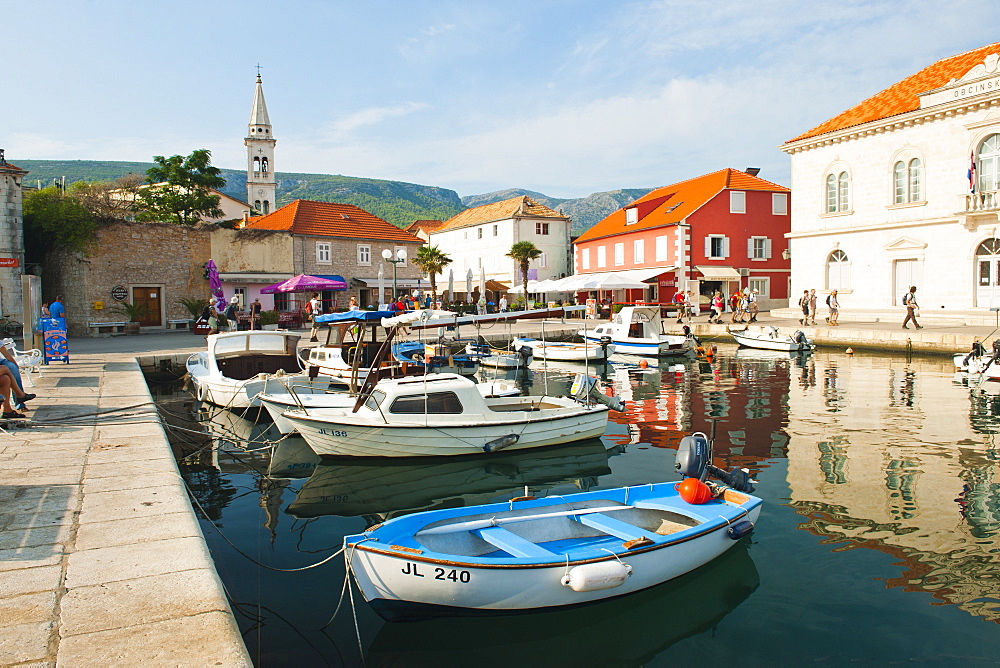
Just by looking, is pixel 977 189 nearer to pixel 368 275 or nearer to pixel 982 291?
pixel 982 291

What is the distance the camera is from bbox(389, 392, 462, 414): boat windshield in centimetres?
1127

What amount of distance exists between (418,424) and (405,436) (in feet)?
1.10

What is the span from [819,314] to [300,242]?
1276 inches

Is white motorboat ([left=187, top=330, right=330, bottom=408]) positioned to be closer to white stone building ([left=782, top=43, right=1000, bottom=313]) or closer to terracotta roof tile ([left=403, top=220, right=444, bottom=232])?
white stone building ([left=782, top=43, right=1000, bottom=313])

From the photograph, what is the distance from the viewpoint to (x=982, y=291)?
28.4m

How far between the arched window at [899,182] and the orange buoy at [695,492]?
102ft

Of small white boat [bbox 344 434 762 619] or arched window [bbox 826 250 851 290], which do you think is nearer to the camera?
small white boat [bbox 344 434 762 619]

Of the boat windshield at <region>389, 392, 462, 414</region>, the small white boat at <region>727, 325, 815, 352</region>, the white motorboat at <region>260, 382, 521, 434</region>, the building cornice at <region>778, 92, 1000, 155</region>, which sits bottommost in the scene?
the white motorboat at <region>260, 382, 521, 434</region>

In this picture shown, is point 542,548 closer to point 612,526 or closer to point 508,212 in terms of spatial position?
point 612,526

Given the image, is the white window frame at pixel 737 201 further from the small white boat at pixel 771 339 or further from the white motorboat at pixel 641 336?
the white motorboat at pixel 641 336

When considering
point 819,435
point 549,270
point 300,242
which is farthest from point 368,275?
point 819,435

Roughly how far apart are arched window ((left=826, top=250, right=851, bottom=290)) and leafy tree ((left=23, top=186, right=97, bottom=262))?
38487mm

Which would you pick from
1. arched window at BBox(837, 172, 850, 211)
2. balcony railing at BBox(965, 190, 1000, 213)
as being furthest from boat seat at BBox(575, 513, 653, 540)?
arched window at BBox(837, 172, 850, 211)

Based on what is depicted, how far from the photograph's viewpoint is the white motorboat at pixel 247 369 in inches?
611
